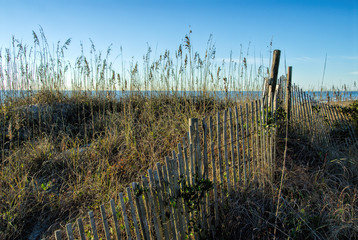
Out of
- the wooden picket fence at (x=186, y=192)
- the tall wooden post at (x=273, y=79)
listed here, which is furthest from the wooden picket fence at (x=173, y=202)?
the tall wooden post at (x=273, y=79)

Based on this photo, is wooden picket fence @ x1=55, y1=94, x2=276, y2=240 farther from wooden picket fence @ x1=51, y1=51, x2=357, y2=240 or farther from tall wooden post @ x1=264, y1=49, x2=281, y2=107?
tall wooden post @ x1=264, y1=49, x2=281, y2=107

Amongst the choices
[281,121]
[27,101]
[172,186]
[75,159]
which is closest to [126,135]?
[75,159]

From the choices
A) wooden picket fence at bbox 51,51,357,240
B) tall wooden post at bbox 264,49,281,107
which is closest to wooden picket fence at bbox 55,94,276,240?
wooden picket fence at bbox 51,51,357,240

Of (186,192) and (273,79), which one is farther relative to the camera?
(273,79)

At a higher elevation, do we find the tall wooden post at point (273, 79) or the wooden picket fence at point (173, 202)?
the tall wooden post at point (273, 79)

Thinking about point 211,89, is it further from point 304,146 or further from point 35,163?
point 35,163

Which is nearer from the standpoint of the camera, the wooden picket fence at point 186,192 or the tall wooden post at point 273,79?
the wooden picket fence at point 186,192

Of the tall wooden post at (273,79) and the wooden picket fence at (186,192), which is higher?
the tall wooden post at (273,79)

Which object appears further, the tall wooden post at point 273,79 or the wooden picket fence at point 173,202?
the tall wooden post at point 273,79

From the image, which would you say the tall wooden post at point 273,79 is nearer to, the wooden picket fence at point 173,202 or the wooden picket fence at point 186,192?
the wooden picket fence at point 186,192

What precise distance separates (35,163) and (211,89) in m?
3.75

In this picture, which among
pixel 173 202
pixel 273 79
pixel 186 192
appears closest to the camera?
pixel 173 202

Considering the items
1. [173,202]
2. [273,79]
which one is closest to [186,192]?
[173,202]

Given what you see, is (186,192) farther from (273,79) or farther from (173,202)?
(273,79)
